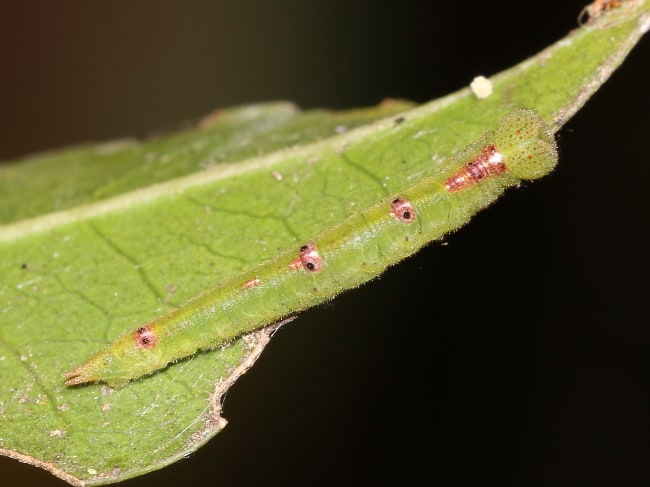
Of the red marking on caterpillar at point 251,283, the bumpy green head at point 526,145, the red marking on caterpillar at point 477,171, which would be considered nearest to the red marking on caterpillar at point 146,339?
the red marking on caterpillar at point 251,283

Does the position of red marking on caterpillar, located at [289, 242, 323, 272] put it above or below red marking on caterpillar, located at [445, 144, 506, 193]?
below

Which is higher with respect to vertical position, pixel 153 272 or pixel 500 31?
pixel 500 31

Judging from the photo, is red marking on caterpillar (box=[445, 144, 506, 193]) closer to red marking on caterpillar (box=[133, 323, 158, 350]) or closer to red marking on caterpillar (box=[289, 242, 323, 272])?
red marking on caterpillar (box=[289, 242, 323, 272])

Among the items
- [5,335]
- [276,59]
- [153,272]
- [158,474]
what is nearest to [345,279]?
[153,272]

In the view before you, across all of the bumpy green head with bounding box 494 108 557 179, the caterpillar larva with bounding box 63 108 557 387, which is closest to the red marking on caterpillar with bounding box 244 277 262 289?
the caterpillar larva with bounding box 63 108 557 387

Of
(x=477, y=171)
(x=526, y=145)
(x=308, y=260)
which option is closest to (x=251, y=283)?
(x=308, y=260)

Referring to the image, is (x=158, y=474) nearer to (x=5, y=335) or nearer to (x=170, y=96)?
(x=5, y=335)

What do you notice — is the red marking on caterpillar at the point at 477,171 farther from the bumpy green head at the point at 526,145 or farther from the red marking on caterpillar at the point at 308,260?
the red marking on caterpillar at the point at 308,260
